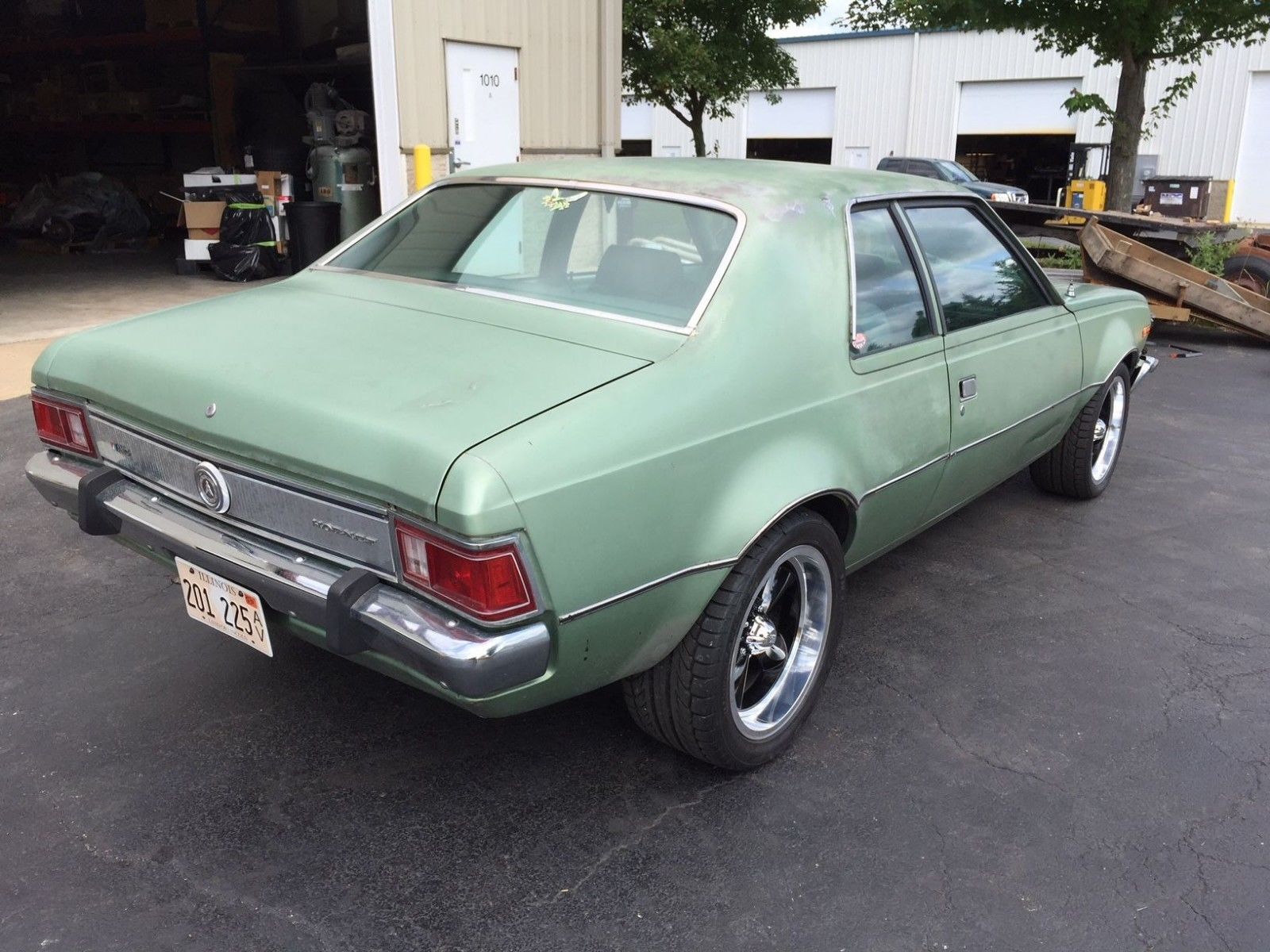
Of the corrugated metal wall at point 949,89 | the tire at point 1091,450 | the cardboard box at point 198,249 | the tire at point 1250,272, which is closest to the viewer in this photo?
the tire at point 1091,450

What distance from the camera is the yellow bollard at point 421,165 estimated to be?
9.23 m

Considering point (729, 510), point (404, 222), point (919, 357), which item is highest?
point (404, 222)

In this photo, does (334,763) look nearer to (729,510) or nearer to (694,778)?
(694,778)

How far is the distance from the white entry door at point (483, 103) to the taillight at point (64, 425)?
744cm

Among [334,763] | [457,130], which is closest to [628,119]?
[457,130]

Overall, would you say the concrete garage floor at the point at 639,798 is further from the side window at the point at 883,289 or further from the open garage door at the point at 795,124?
the open garage door at the point at 795,124

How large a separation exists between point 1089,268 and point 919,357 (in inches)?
284

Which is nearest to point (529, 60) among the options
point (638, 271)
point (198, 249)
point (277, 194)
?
point (277, 194)

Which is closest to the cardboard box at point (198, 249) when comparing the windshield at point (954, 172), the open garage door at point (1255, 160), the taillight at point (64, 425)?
the taillight at point (64, 425)

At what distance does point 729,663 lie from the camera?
8.20 feet

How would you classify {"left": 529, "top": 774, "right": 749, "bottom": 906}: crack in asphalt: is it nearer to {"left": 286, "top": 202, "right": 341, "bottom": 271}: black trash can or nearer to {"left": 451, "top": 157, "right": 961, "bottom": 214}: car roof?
{"left": 451, "top": 157, "right": 961, "bottom": 214}: car roof

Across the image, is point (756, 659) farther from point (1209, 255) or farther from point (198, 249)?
point (198, 249)

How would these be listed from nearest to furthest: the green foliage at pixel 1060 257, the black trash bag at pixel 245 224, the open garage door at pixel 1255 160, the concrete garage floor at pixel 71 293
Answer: the concrete garage floor at pixel 71 293, the black trash bag at pixel 245 224, the green foliage at pixel 1060 257, the open garage door at pixel 1255 160

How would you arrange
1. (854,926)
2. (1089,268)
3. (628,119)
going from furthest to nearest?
(628,119) < (1089,268) < (854,926)
